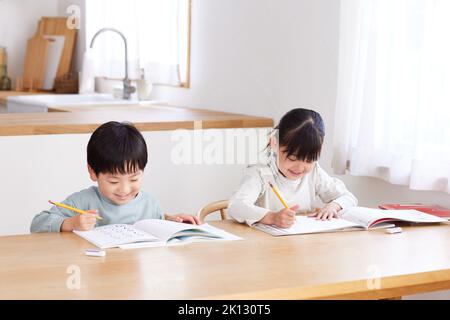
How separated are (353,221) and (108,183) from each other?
668 millimetres

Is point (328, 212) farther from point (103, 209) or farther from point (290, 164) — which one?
point (103, 209)

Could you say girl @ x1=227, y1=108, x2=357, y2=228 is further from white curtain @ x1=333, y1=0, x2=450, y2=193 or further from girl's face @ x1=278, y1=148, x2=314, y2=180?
white curtain @ x1=333, y1=0, x2=450, y2=193

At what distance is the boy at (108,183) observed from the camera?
6.70 ft

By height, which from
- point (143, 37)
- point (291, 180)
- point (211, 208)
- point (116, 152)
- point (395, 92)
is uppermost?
point (143, 37)

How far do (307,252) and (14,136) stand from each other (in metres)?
1.43

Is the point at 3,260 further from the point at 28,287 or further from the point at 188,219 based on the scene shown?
the point at 188,219

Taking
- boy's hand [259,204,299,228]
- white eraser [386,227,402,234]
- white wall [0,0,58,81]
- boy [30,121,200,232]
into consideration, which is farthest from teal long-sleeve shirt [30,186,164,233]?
white wall [0,0,58,81]

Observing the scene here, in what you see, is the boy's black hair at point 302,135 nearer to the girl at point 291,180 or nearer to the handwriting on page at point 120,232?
the girl at point 291,180

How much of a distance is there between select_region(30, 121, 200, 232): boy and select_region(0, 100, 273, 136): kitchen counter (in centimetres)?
86

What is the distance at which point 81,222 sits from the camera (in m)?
2.00

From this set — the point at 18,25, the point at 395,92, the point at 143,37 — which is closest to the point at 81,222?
the point at 395,92

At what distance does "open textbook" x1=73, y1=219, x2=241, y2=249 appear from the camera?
73.3 inches

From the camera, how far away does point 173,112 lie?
12.2 ft

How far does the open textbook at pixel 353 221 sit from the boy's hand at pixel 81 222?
0.43 meters
